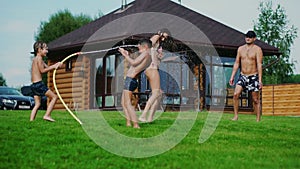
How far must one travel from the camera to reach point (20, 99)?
26.0m

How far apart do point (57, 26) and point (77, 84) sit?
97.7ft

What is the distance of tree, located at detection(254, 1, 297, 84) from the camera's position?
47.7 m

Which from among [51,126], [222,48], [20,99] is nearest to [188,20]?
[222,48]

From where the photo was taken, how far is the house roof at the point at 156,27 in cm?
2288

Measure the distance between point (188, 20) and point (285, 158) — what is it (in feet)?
60.2

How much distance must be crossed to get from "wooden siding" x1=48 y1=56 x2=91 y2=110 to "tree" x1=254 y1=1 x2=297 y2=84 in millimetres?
25135

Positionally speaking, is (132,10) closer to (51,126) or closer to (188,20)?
(188,20)

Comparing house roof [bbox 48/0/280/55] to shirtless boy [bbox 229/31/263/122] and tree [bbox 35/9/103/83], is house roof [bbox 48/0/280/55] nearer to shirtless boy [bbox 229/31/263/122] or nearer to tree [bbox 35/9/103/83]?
shirtless boy [bbox 229/31/263/122]

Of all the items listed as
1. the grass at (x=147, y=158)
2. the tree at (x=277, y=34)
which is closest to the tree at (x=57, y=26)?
the tree at (x=277, y=34)

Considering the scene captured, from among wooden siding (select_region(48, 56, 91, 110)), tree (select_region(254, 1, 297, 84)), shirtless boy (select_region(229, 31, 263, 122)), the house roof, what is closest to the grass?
shirtless boy (select_region(229, 31, 263, 122))

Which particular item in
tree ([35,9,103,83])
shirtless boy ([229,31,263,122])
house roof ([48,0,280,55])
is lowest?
shirtless boy ([229,31,263,122])

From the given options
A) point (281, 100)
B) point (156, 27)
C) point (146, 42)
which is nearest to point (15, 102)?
point (156, 27)

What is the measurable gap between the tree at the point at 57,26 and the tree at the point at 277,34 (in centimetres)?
1802

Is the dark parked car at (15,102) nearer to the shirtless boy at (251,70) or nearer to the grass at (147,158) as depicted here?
the shirtless boy at (251,70)
